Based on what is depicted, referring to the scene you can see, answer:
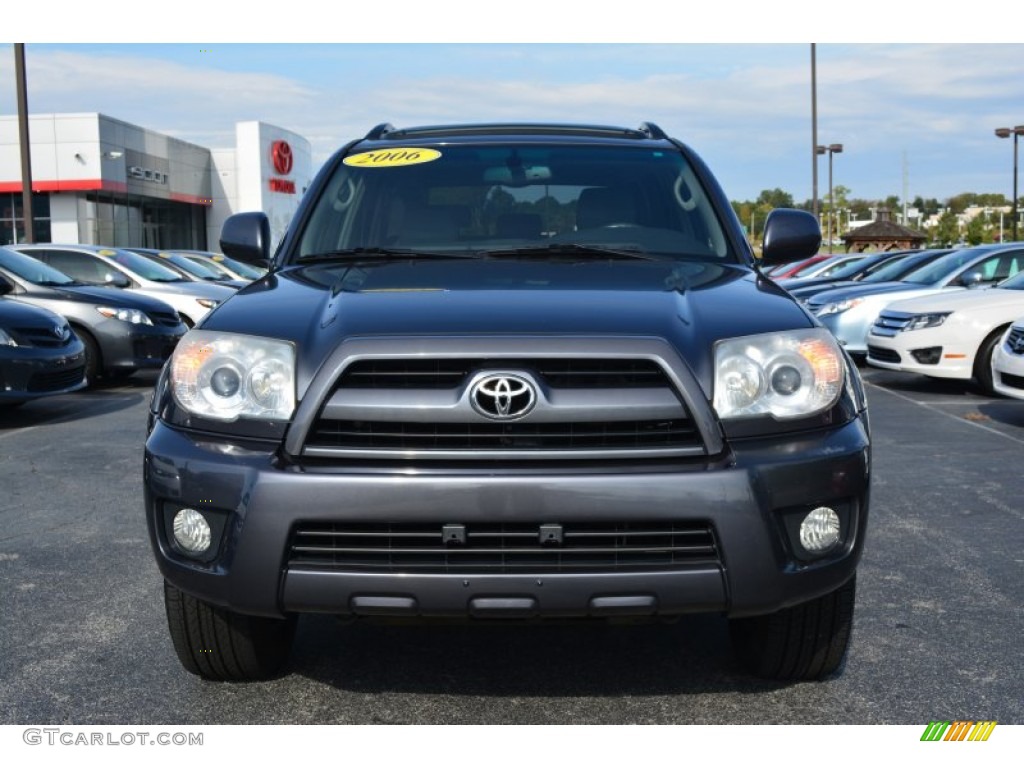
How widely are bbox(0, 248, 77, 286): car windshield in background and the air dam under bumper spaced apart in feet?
32.7

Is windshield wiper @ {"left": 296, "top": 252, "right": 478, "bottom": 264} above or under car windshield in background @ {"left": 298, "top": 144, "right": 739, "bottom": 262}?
under

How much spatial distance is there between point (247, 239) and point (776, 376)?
88.9 inches

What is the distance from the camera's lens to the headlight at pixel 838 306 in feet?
46.4

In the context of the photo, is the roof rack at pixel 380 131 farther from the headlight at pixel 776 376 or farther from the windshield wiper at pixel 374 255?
the headlight at pixel 776 376

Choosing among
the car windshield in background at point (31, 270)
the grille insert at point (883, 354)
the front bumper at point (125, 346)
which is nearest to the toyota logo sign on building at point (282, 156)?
the car windshield in background at point (31, 270)

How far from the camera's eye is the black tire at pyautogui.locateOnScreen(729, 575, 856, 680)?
338cm

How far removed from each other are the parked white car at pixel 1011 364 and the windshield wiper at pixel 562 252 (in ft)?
19.9

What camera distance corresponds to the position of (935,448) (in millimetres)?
8172

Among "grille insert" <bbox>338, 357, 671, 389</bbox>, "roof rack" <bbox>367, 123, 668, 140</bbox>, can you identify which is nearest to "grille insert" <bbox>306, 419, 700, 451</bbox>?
"grille insert" <bbox>338, 357, 671, 389</bbox>

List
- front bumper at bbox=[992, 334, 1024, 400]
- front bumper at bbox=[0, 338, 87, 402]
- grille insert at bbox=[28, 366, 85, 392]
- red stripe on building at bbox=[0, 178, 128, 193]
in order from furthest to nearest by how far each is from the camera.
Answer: red stripe on building at bbox=[0, 178, 128, 193]
grille insert at bbox=[28, 366, 85, 392]
front bumper at bbox=[0, 338, 87, 402]
front bumper at bbox=[992, 334, 1024, 400]

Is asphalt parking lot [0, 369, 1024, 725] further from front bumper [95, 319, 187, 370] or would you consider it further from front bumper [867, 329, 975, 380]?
front bumper [95, 319, 187, 370]

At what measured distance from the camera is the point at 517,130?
500 cm

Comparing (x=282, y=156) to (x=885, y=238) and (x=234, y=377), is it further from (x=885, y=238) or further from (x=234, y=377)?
(x=234, y=377)

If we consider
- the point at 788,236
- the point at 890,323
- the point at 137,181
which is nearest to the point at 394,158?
the point at 788,236
